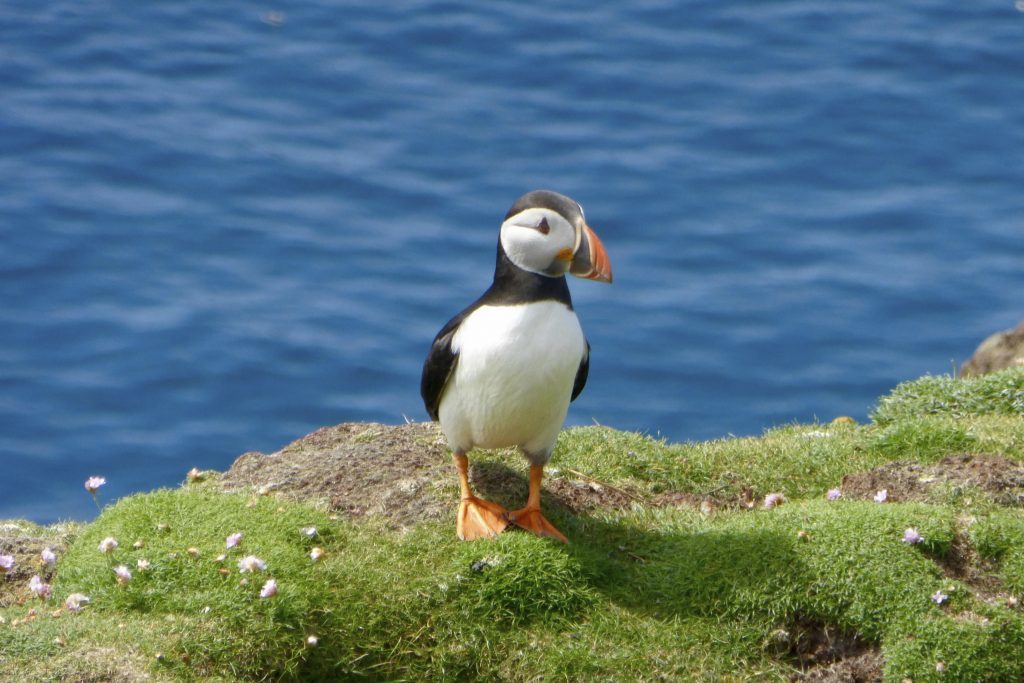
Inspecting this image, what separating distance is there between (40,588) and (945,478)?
4.15 metres

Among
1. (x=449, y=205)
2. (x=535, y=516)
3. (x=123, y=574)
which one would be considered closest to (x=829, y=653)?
(x=535, y=516)

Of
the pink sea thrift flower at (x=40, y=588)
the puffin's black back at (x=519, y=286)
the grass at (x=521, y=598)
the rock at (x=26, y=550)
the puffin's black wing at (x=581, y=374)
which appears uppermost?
the puffin's black back at (x=519, y=286)

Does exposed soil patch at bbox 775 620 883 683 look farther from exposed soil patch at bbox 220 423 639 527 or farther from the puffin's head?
the puffin's head

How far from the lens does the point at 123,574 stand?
19.2ft

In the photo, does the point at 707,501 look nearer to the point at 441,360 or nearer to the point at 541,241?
the point at 441,360

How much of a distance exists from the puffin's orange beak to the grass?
3.96 ft

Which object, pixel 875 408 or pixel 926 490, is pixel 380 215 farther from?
pixel 926 490

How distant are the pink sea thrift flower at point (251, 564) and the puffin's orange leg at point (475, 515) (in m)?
0.89

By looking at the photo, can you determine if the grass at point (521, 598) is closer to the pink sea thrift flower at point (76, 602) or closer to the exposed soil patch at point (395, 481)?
the pink sea thrift flower at point (76, 602)

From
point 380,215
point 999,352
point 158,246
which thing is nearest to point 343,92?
point 380,215

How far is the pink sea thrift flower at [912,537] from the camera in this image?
19.7 ft

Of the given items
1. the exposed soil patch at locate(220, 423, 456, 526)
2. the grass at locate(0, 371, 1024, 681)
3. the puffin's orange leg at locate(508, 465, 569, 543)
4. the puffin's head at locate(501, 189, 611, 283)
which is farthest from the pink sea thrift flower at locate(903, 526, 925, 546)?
the exposed soil patch at locate(220, 423, 456, 526)

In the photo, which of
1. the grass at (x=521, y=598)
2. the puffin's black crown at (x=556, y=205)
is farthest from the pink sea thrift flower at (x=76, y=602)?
the puffin's black crown at (x=556, y=205)

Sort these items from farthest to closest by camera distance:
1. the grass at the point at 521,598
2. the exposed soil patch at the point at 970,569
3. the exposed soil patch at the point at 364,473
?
1. the exposed soil patch at the point at 364,473
2. the exposed soil patch at the point at 970,569
3. the grass at the point at 521,598
